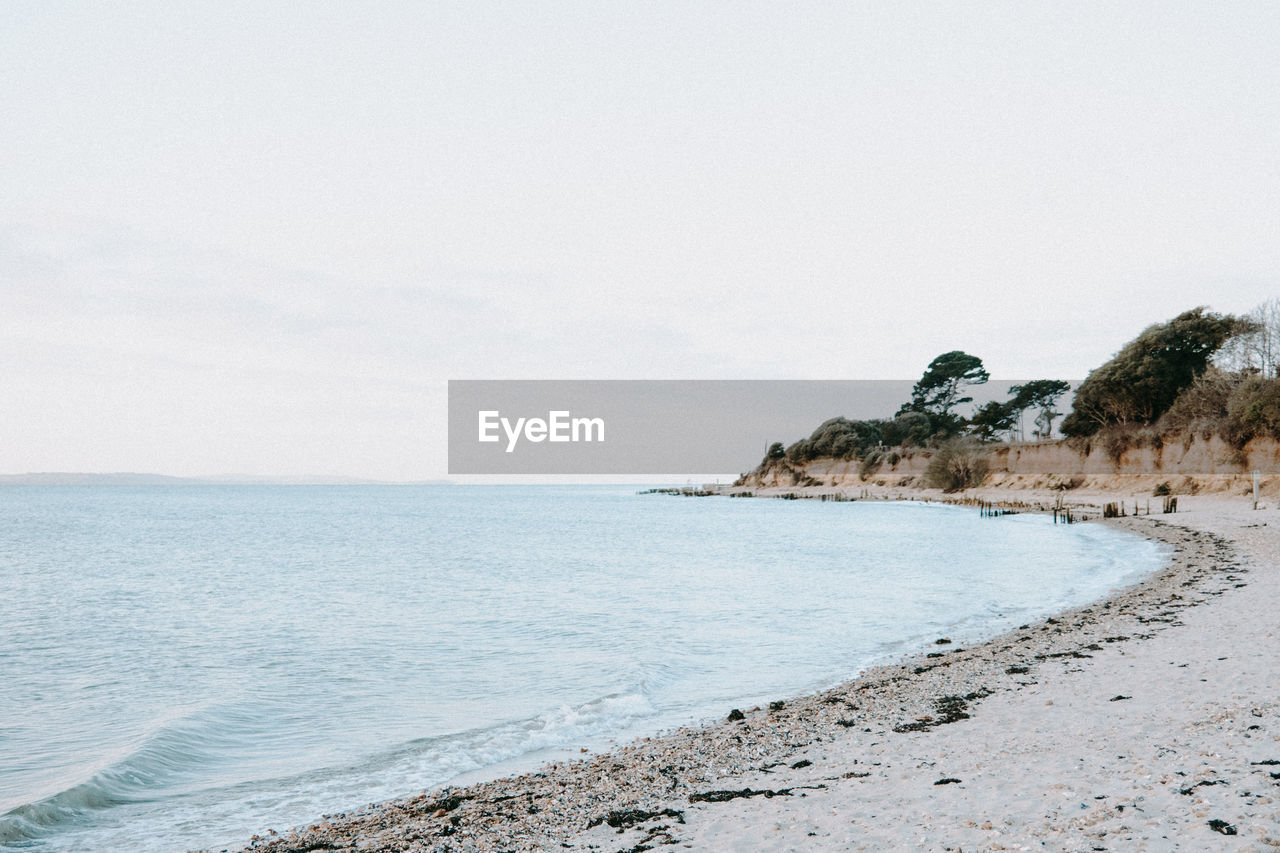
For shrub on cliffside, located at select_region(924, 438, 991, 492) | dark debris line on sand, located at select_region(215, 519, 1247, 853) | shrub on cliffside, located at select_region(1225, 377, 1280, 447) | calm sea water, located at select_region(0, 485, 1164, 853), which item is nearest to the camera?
dark debris line on sand, located at select_region(215, 519, 1247, 853)

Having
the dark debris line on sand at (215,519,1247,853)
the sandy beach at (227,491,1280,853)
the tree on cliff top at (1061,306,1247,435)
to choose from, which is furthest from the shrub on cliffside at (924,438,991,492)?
the sandy beach at (227,491,1280,853)

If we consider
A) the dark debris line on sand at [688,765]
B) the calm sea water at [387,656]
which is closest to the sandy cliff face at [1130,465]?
the calm sea water at [387,656]

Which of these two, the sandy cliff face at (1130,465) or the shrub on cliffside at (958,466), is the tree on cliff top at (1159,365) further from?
the shrub on cliffside at (958,466)

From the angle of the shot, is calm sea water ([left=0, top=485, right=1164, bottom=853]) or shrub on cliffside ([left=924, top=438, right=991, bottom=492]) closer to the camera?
calm sea water ([left=0, top=485, right=1164, bottom=853])

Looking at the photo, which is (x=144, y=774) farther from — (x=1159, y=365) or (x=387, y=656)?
(x=1159, y=365)

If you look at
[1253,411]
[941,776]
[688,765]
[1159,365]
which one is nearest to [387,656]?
[688,765]

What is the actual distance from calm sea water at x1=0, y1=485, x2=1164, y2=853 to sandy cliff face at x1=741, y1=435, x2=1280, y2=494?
24636mm

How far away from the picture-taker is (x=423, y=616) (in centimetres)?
1861

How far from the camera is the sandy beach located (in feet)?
16.4

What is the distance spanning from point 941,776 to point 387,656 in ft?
34.3

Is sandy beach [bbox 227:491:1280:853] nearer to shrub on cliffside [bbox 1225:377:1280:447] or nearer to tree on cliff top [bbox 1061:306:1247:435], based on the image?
shrub on cliffside [bbox 1225:377:1280:447]

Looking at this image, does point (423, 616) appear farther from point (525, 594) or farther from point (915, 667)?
point (915, 667)

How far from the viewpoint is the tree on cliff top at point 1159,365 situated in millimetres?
62781

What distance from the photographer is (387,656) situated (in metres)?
14.1
